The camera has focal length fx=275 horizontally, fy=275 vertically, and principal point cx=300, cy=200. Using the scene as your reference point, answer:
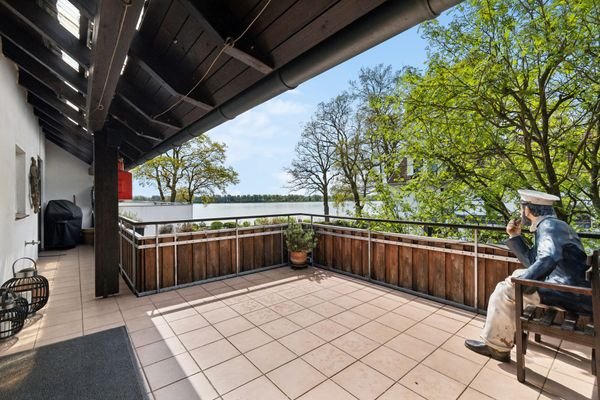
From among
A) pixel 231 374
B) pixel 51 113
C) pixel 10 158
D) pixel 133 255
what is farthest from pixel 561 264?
pixel 51 113

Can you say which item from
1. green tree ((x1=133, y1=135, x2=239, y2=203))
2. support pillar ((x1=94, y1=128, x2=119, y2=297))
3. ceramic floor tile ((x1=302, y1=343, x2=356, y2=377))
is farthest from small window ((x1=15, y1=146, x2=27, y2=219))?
green tree ((x1=133, y1=135, x2=239, y2=203))

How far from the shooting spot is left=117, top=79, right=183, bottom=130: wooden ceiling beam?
3.53 meters

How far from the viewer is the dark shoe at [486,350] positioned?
2320mm

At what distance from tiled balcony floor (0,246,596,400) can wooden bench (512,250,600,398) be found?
306 millimetres

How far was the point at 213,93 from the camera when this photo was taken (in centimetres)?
301

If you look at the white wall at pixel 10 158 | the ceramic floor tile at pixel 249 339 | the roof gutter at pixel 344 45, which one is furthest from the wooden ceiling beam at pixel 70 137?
the ceramic floor tile at pixel 249 339

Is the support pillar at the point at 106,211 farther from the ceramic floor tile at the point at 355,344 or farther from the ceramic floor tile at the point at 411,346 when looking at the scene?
the ceramic floor tile at the point at 411,346

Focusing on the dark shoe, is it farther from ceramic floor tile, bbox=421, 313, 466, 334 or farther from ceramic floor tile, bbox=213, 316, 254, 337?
ceramic floor tile, bbox=213, 316, 254, 337

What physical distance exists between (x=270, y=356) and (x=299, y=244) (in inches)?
109

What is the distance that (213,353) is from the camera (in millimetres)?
2496

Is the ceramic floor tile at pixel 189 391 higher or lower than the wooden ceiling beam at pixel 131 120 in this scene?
lower

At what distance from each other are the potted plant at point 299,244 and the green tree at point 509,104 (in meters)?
2.84

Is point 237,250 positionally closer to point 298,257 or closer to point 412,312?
point 298,257

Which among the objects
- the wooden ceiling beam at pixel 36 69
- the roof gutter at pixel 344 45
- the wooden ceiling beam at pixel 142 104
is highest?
the wooden ceiling beam at pixel 36 69
